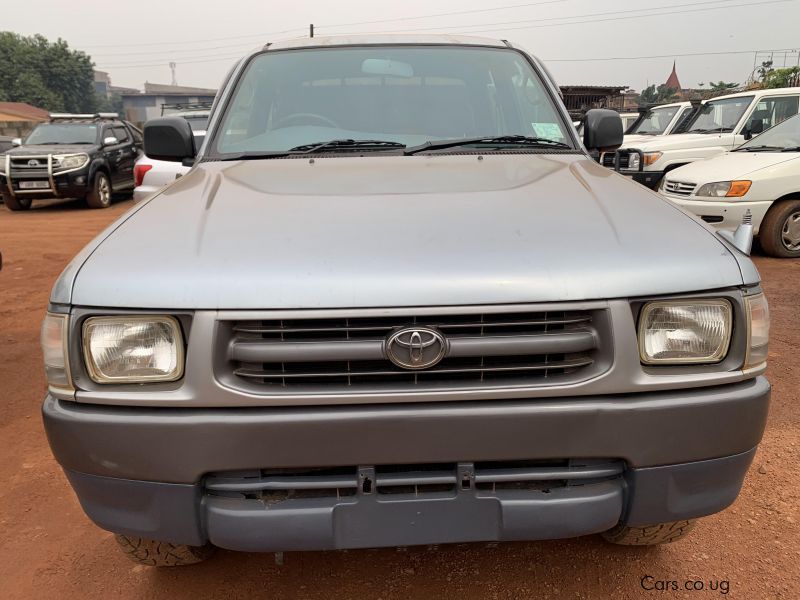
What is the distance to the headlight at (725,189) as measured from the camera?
23.0 feet

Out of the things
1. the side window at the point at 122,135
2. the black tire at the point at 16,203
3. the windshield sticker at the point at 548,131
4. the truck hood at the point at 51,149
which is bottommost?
the black tire at the point at 16,203

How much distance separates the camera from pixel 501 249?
1.69m

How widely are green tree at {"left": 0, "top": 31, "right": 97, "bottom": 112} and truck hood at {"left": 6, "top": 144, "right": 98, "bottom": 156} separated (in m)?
69.3

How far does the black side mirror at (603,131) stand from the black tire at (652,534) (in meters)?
1.79

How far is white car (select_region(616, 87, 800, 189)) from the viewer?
948 centimetres

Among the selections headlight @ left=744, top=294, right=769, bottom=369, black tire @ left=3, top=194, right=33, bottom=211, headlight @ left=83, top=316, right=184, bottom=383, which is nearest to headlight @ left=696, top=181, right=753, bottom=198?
headlight @ left=744, top=294, right=769, bottom=369

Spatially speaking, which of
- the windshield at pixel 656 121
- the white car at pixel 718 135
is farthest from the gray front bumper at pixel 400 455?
the windshield at pixel 656 121

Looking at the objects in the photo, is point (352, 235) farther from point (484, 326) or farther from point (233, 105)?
point (233, 105)

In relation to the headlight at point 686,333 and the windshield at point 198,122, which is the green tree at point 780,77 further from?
the headlight at point 686,333

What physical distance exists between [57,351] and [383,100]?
183cm

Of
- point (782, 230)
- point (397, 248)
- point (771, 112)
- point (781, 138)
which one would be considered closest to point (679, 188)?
point (782, 230)

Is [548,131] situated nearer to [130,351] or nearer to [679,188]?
[130,351]

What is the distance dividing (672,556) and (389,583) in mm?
1048

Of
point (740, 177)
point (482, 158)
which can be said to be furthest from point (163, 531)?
point (740, 177)
